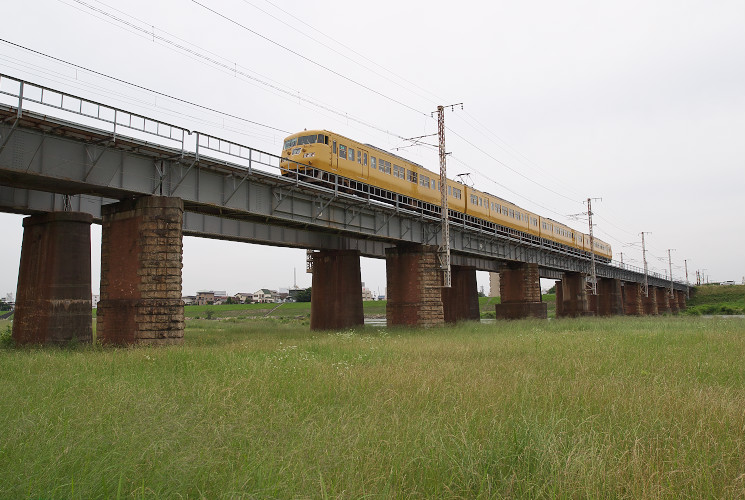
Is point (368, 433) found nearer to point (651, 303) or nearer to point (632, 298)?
point (632, 298)

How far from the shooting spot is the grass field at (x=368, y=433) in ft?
12.7

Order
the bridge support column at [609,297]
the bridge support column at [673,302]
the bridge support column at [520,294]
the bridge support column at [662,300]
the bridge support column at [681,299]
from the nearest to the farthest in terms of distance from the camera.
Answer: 1. the bridge support column at [520,294]
2. the bridge support column at [609,297]
3. the bridge support column at [662,300]
4. the bridge support column at [673,302]
5. the bridge support column at [681,299]

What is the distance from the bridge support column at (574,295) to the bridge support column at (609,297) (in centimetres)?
955

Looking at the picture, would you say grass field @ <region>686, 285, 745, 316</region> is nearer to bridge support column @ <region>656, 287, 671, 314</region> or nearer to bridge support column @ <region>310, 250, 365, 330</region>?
bridge support column @ <region>656, 287, 671, 314</region>

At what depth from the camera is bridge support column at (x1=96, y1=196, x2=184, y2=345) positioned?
1623 centimetres

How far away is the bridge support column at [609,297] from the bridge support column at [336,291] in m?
48.0

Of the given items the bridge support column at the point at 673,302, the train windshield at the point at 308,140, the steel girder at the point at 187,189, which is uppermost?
the train windshield at the point at 308,140

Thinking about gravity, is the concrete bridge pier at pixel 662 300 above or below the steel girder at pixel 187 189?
below

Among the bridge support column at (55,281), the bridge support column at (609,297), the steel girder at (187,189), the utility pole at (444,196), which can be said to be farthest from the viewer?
the bridge support column at (609,297)

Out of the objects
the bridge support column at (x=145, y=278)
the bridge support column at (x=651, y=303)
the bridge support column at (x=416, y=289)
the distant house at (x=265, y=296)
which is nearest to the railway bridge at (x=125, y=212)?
the bridge support column at (x=145, y=278)

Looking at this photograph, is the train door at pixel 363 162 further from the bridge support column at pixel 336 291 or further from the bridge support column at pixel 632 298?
the bridge support column at pixel 632 298

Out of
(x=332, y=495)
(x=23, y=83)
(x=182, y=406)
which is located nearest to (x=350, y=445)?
(x=332, y=495)

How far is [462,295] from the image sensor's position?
→ 4119 centimetres

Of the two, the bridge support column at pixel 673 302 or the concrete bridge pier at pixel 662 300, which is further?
the bridge support column at pixel 673 302
